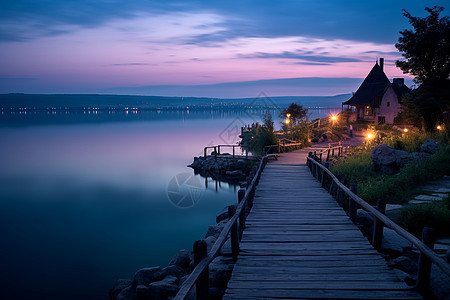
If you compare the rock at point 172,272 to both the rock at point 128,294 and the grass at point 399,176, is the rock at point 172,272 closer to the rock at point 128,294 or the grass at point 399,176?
the rock at point 128,294

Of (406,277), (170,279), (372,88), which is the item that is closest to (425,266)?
(406,277)

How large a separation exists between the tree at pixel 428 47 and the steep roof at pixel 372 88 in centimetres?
2158

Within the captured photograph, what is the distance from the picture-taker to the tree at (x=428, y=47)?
19781 millimetres

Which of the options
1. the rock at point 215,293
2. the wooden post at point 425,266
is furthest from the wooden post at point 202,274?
the wooden post at point 425,266

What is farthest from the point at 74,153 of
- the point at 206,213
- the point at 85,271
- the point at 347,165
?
the point at 347,165

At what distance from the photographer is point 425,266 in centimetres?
452

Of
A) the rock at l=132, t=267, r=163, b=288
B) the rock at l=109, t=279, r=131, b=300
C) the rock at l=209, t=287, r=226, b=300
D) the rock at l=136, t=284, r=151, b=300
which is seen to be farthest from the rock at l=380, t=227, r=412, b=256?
the rock at l=109, t=279, r=131, b=300

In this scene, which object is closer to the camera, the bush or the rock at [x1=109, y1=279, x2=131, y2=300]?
the bush

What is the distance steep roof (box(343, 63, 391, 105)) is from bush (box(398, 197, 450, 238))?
36924mm

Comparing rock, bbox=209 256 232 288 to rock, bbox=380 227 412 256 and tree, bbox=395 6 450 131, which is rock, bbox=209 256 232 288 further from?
tree, bbox=395 6 450 131

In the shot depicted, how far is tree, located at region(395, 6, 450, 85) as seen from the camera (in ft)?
64.9

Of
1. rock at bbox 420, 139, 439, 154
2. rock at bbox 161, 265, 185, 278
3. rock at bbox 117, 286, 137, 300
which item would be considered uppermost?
rock at bbox 420, 139, 439, 154

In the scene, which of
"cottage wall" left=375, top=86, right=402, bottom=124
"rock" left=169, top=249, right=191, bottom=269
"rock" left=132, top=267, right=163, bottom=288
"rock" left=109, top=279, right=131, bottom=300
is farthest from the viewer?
"cottage wall" left=375, top=86, right=402, bottom=124

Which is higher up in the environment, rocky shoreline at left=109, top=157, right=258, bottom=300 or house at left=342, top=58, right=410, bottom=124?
house at left=342, top=58, right=410, bottom=124
